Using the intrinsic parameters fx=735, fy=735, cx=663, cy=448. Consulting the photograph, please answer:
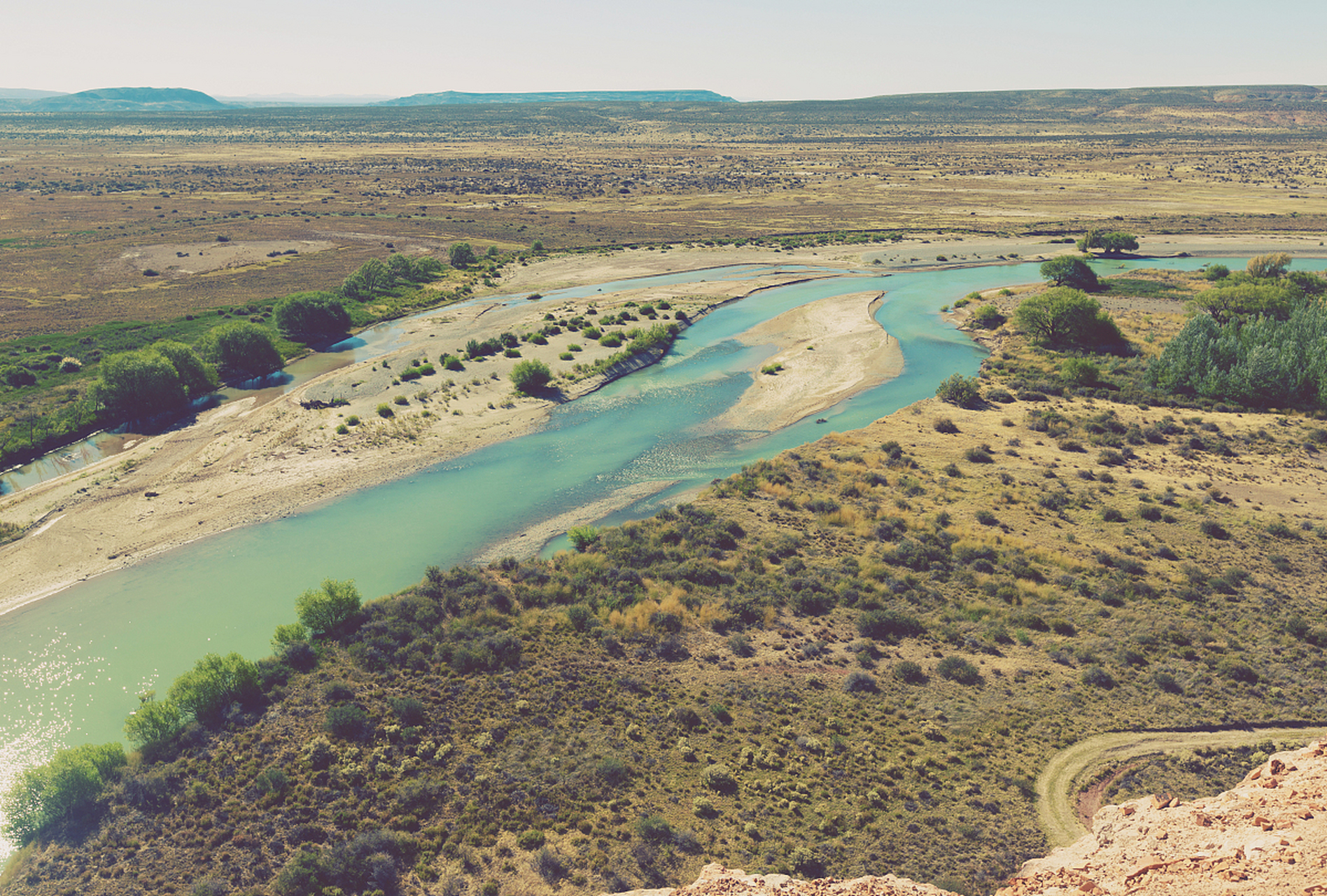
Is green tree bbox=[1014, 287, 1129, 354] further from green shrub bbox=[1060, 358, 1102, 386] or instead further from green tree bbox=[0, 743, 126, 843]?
green tree bbox=[0, 743, 126, 843]

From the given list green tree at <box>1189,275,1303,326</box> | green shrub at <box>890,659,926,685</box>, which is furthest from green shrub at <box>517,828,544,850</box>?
green tree at <box>1189,275,1303,326</box>

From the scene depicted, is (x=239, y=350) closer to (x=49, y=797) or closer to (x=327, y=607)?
(x=327, y=607)

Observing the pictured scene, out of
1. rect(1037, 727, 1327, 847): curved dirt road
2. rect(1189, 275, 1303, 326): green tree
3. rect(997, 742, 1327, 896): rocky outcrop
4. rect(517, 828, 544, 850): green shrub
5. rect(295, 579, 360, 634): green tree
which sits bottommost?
rect(517, 828, 544, 850): green shrub

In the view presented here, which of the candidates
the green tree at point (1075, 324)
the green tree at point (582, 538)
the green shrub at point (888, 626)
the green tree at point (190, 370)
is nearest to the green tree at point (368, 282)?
the green tree at point (190, 370)

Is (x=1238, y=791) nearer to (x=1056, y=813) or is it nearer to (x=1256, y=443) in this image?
(x=1056, y=813)

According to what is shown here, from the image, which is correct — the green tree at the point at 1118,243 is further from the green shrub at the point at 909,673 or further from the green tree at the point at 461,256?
the green shrub at the point at 909,673

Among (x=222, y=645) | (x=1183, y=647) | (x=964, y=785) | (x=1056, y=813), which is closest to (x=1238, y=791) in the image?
(x=1056, y=813)
